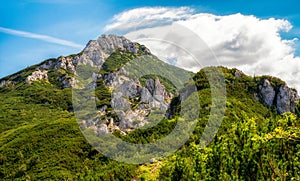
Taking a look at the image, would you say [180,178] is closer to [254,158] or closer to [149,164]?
[254,158]

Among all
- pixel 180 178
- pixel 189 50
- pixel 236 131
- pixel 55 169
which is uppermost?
pixel 189 50

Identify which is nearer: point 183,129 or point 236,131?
point 236,131

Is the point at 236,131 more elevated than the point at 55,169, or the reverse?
the point at 236,131

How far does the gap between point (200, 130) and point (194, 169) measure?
497ft

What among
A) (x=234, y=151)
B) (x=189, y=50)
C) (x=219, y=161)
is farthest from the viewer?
(x=219, y=161)

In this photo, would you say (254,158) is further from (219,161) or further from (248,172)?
(219,161)

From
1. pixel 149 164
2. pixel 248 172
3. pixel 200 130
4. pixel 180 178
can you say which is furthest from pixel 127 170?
pixel 248 172

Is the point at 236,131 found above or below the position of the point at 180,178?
above

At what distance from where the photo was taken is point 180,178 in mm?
40156

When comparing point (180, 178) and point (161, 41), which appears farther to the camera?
point (180, 178)

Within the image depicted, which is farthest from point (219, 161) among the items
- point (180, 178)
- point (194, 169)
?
point (180, 178)

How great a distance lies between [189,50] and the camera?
96.5 feet

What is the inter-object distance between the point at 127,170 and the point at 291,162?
446 feet

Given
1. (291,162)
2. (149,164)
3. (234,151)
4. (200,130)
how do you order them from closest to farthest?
(291,162) < (234,151) < (149,164) < (200,130)
